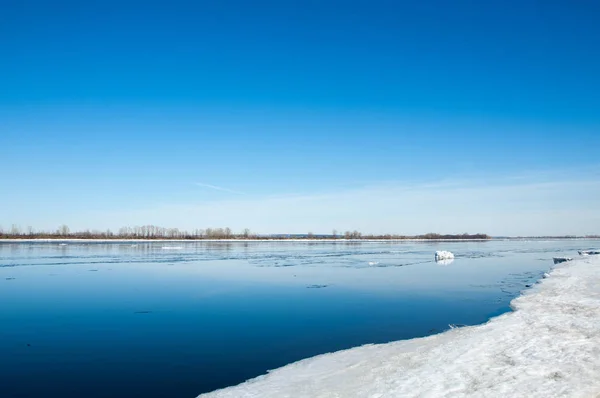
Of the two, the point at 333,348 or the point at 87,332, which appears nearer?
the point at 333,348

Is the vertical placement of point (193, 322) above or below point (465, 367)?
below

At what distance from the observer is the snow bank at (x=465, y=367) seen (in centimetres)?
543

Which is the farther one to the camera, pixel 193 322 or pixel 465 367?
pixel 193 322

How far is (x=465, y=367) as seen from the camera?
629 centimetres

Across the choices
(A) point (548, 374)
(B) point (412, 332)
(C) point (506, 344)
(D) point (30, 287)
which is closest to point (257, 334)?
(B) point (412, 332)

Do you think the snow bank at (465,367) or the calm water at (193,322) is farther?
the calm water at (193,322)

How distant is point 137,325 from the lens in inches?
416

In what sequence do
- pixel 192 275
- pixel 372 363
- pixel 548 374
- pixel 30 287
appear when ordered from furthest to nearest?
pixel 192 275, pixel 30 287, pixel 372 363, pixel 548 374

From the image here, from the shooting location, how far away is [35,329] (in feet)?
32.8

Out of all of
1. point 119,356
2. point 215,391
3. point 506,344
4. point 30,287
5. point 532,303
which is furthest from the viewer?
point 30,287

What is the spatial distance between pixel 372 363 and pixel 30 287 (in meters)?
15.4

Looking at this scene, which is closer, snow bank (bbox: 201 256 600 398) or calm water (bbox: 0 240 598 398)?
snow bank (bbox: 201 256 600 398)

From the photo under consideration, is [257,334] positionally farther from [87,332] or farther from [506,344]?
[506,344]

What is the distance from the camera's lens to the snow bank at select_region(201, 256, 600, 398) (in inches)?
214
